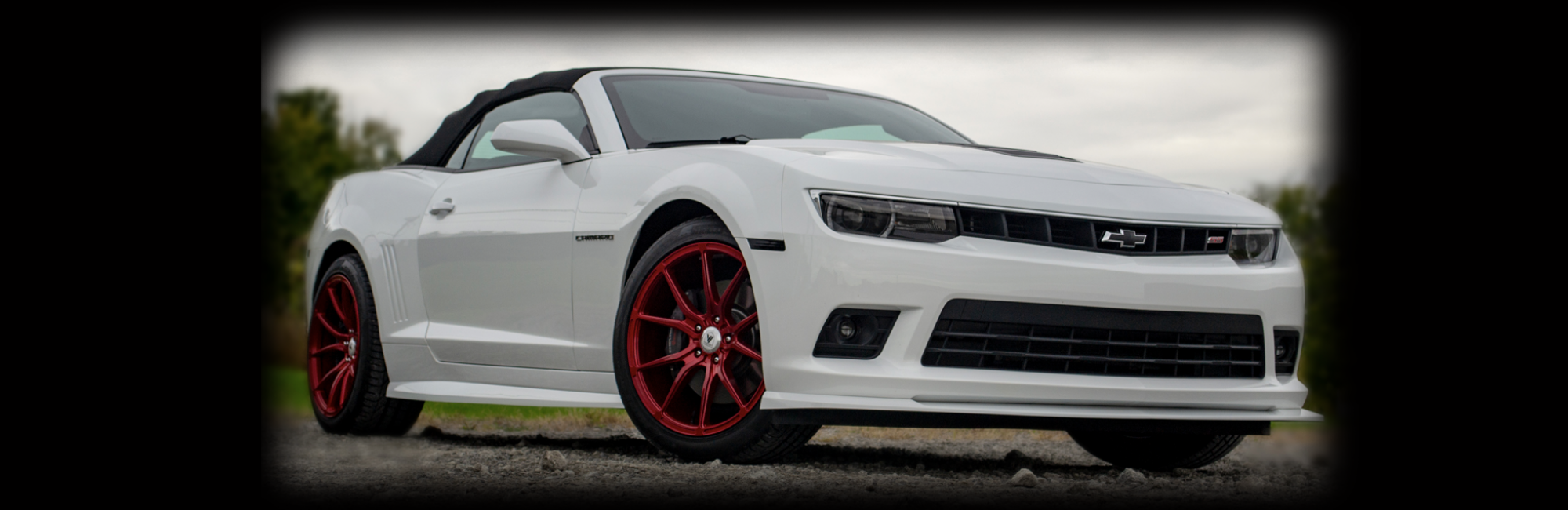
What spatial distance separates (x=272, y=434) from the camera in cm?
267

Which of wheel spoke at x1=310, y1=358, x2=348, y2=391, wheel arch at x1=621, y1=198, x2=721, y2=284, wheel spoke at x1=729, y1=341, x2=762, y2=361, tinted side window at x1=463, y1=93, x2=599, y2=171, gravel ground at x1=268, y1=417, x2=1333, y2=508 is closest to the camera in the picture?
gravel ground at x1=268, y1=417, x2=1333, y2=508

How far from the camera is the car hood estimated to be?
3.81 m

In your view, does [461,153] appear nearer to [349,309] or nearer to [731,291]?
[349,309]

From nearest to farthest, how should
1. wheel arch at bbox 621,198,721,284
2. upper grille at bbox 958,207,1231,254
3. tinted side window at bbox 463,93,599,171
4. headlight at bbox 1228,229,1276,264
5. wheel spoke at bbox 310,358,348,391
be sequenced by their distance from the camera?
upper grille at bbox 958,207,1231,254, headlight at bbox 1228,229,1276,264, wheel arch at bbox 621,198,721,284, tinted side window at bbox 463,93,599,171, wheel spoke at bbox 310,358,348,391

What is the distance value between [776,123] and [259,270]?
10.2 ft

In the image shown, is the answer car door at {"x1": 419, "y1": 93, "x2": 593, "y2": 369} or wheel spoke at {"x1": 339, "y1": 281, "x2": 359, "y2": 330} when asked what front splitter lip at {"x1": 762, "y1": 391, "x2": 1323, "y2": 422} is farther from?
wheel spoke at {"x1": 339, "y1": 281, "x2": 359, "y2": 330}

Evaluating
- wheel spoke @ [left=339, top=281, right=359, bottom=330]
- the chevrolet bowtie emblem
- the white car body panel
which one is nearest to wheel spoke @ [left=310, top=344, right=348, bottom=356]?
wheel spoke @ [left=339, top=281, right=359, bottom=330]

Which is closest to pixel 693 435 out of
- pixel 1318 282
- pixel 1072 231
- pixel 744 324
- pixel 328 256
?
pixel 744 324

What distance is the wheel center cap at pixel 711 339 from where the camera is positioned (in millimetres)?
4062

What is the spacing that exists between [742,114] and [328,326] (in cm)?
251

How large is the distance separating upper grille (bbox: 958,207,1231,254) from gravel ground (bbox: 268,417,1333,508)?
26.6 inches

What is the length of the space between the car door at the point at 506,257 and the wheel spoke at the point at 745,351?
884mm

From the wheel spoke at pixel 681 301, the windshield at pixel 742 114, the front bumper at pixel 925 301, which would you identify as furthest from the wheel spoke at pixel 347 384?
the front bumper at pixel 925 301

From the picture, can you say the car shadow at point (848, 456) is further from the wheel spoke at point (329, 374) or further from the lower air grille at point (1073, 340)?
the lower air grille at point (1073, 340)
